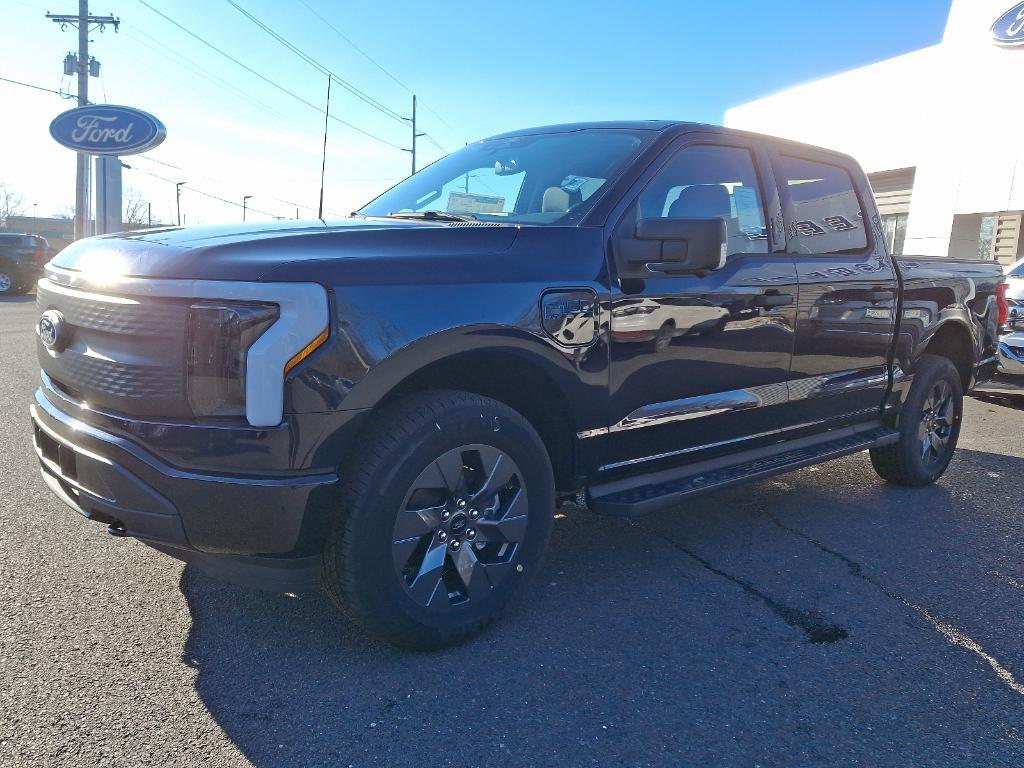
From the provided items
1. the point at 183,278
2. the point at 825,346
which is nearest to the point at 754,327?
the point at 825,346

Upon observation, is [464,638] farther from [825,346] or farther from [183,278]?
[825,346]

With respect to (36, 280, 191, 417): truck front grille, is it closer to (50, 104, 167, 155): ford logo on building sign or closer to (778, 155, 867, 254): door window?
(778, 155, 867, 254): door window

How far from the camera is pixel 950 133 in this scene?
1717 centimetres

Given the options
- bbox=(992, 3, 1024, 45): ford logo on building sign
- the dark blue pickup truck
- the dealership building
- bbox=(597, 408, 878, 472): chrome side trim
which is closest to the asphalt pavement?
the dark blue pickup truck

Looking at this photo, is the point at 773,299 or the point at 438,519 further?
the point at 773,299

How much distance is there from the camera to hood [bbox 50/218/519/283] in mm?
2244

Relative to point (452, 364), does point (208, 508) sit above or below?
below

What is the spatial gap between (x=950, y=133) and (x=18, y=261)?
23029mm

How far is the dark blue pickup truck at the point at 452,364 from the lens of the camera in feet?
7.29

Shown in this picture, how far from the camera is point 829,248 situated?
13.4 feet

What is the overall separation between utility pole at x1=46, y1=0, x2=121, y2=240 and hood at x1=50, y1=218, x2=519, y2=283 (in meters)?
28.9

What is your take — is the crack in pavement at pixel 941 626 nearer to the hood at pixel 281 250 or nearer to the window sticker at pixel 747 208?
the window sticker at pixel 747 208

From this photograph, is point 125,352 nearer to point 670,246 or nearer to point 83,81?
point 670,246

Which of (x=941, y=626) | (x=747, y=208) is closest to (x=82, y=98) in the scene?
(x=747, y=208)
